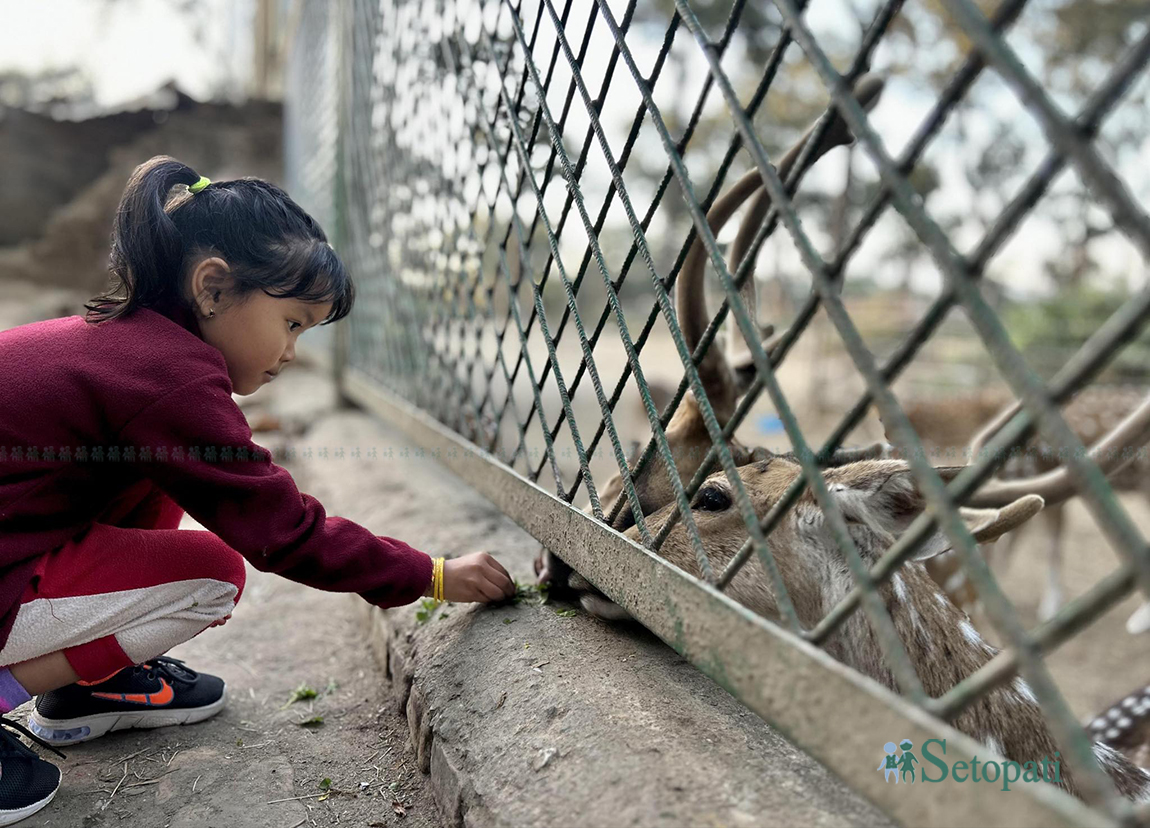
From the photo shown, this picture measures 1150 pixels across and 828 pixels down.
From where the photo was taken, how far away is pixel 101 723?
1.92 meters

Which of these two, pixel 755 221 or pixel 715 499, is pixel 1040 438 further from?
pixel 715 499

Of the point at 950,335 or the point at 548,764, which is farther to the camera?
the point at 950,335

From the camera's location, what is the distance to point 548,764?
1.46m

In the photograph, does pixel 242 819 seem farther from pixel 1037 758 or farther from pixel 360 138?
pixel 360 138

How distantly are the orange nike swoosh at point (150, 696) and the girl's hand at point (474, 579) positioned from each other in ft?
2.29

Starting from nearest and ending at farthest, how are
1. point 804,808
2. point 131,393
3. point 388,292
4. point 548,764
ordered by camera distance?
point 804,808
point 548,764
point 131,393
point 388,292

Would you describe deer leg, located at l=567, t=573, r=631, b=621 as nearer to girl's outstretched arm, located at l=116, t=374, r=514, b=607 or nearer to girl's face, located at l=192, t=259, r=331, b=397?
girl's outstretched arm, located at l=116, t=374, r=514, b=607

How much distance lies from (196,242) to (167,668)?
1.03 m

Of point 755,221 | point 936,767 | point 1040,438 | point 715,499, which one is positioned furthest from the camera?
point 1040,438

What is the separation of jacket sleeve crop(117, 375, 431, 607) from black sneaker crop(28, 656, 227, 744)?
22.4 inches

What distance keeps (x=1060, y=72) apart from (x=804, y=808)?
16.3 metres

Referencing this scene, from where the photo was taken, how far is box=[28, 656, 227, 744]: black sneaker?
1.89 metres

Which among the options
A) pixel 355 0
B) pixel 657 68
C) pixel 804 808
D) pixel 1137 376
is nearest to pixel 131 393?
pixel 657 68

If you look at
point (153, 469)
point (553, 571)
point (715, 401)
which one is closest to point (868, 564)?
point (553, 571)
